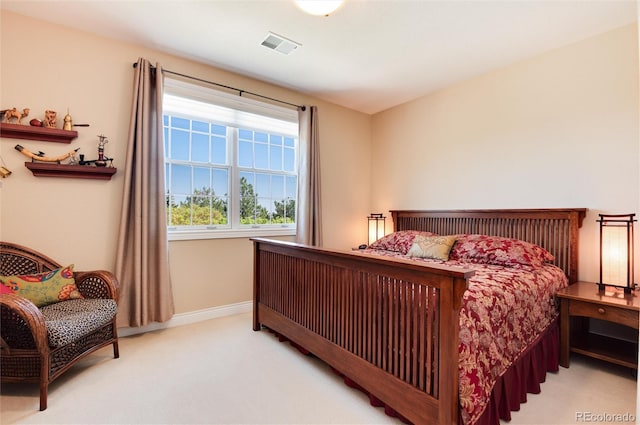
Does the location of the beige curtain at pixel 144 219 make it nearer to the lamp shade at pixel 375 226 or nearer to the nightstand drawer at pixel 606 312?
the lamp shade at pixel 375 226

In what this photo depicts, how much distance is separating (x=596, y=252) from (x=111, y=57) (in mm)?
4691

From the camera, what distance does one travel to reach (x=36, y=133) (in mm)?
A: 2373

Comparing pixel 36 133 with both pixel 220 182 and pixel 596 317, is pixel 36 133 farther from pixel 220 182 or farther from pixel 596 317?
pixel 596 317

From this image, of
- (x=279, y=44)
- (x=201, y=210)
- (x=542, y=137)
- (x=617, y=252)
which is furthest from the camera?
(x=201, y=210)

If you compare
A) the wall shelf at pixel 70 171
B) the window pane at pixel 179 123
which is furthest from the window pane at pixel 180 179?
the wall shelf at pixel 70 171

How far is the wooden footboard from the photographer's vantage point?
1378 millimetres

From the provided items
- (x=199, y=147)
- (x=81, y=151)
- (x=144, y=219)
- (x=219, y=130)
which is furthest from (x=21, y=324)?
(x=219, y=130)

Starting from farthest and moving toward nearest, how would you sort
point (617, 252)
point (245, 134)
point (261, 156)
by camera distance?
point (261, 156) → point (245, 134) → point (617, 252)

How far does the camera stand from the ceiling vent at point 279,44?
8.70ft

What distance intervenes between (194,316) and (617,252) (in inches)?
150

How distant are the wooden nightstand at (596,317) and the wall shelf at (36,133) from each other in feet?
13.6

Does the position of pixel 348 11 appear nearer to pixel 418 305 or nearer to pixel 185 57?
pixel 185 57

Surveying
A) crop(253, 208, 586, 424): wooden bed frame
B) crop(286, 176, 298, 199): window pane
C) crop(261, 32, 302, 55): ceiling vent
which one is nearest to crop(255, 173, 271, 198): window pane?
crop(286, 176, 298, 199): window pane

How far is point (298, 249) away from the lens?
7.86 ft
